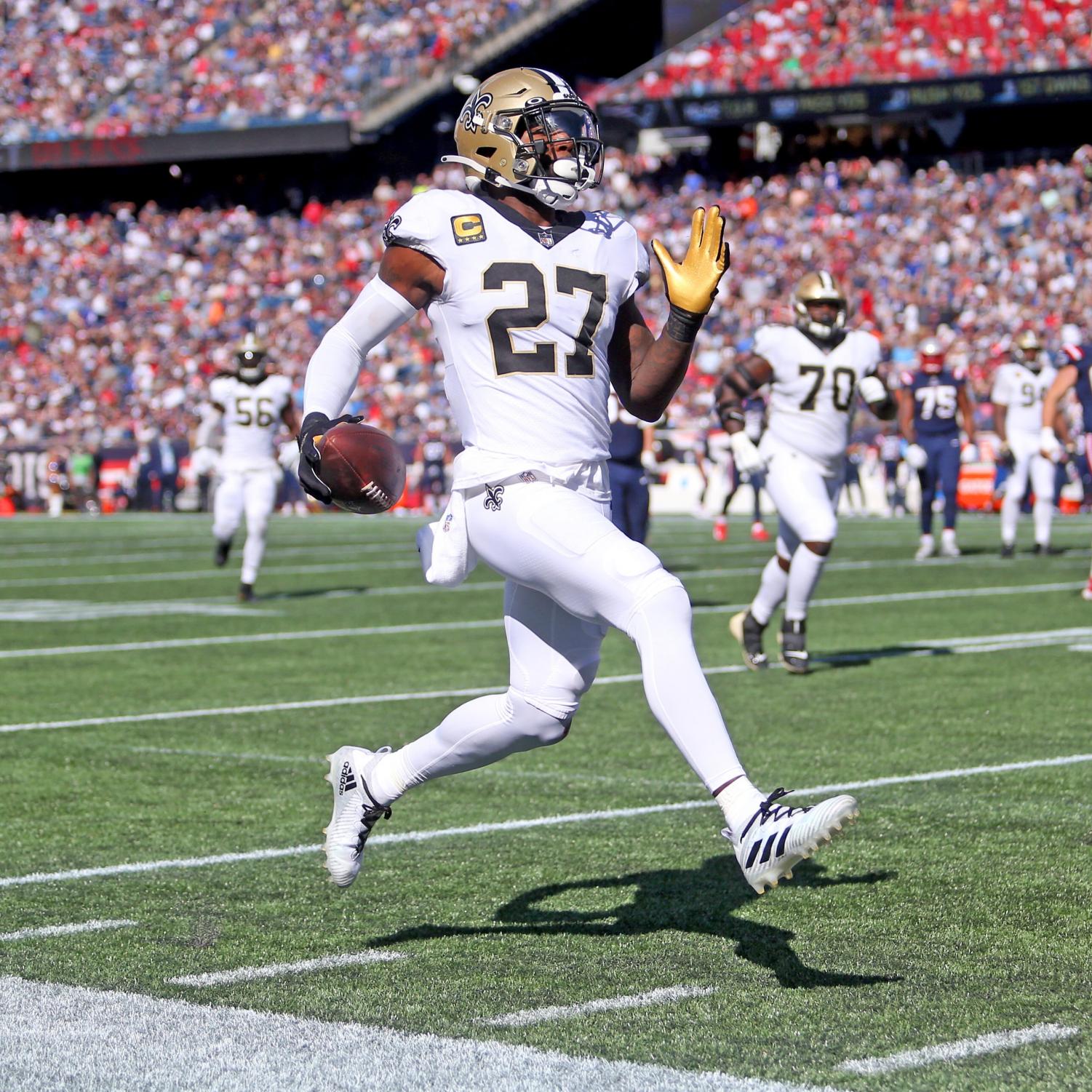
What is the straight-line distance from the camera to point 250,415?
14141 mm

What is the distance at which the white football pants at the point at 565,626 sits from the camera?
144 inches

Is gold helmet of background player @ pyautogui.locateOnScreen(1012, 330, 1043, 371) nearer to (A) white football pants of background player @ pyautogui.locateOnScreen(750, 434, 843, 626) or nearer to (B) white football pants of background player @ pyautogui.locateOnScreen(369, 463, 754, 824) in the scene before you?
(A) white football pants of background player @ pyautogui.locateOnScreen(750, 434, 843, 626)

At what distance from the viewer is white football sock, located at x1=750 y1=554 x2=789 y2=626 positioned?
9273 mm

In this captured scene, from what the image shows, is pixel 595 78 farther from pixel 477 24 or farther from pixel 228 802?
pixel 228 802

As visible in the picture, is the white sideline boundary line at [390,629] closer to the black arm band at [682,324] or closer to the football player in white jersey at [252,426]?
the football player in white jersey at [252,426]

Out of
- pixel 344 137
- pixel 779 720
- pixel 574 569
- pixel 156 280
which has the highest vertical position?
pixel 344 137

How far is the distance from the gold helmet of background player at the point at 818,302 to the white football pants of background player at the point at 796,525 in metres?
0.60

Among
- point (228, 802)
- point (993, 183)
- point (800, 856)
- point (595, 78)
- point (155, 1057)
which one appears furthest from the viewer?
point (595, 78)

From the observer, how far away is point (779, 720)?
746cm

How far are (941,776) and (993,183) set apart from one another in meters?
26.6

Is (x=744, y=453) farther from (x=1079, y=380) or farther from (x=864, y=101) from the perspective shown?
(x=864, y=101)

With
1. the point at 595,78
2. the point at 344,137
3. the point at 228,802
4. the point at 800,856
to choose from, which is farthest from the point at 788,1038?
the point at 595,78

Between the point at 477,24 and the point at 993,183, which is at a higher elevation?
the point at 477,24

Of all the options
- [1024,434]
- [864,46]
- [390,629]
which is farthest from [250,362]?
[864,46]
